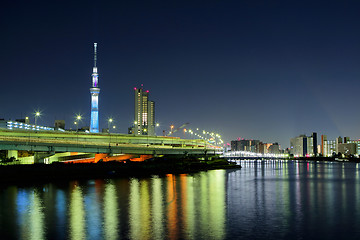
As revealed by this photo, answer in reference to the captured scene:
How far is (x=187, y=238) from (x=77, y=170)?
50.8m

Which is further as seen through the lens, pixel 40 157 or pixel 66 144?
pixel 66 144

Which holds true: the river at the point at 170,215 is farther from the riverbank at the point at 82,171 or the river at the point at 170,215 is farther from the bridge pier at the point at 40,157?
the bridge pier at the point at 40,157

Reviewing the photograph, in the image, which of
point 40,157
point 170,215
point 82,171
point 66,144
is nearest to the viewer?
point 170,215

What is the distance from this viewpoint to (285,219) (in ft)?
108

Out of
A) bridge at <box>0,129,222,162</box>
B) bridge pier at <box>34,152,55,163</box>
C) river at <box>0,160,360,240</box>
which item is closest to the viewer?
river at <box>0,160,360,240</box>

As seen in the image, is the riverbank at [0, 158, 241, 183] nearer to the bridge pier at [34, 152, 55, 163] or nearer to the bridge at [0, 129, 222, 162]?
the bridge at [0, 129, 222, 162]

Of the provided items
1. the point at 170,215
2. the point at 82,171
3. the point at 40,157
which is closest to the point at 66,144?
the point at 40,157

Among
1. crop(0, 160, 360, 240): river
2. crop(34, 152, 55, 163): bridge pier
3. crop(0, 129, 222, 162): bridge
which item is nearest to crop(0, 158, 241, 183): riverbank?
crop(0, 129, 222, 162): bridge

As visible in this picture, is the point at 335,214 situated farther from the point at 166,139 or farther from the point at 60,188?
the point at 166,139

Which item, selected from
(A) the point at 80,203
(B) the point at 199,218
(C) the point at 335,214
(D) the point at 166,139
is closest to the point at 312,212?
(C) the point at 335,214

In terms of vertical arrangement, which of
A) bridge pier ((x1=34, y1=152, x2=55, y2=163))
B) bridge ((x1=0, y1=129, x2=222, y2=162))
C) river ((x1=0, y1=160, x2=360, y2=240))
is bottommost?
river ((x1=0, y1=160, x2=360, y2=240))

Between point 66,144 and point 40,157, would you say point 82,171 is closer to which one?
point 66,144

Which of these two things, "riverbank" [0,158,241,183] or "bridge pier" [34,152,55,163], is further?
"bridge pier" [34,152,55,163]

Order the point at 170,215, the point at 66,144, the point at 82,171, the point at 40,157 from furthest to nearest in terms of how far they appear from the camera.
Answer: the point at 66,144
the point at 40,157
the point at 82,171
the point at 170,215
